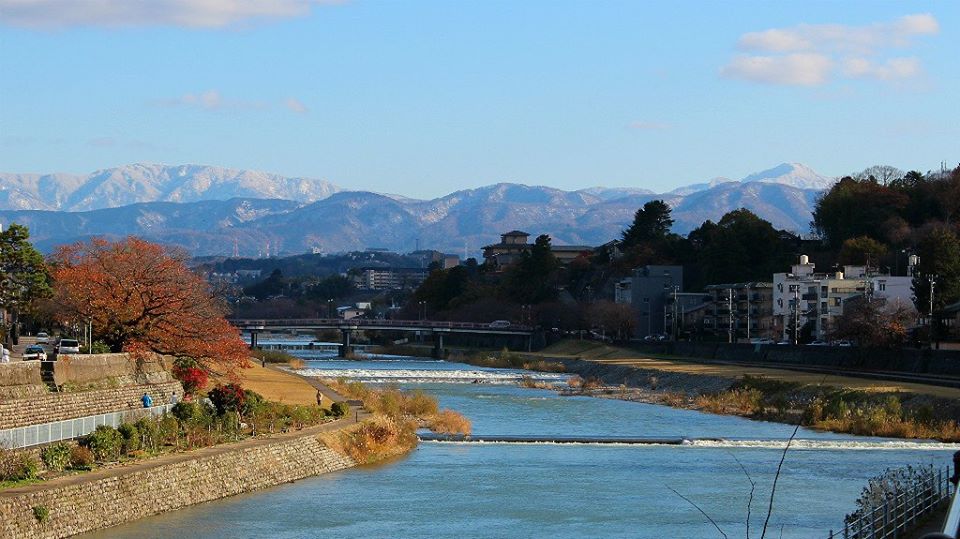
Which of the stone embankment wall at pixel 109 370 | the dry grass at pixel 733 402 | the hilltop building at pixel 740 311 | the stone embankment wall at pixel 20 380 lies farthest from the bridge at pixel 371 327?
the stone embankment wall at pixel 20 380

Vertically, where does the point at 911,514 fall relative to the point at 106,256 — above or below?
below

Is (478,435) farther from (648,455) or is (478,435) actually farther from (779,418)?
(779,418)

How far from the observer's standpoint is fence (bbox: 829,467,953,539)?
74.5ft

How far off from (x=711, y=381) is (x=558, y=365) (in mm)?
34670

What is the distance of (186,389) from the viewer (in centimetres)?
4812

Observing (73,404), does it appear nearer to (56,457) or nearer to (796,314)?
(56,457)

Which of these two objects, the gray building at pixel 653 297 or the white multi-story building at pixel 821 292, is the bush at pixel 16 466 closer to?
the white multi-story building at pixel 821 292

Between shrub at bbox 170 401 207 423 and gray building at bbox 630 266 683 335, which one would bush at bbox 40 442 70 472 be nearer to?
shrub at bbox 170 401 207 423

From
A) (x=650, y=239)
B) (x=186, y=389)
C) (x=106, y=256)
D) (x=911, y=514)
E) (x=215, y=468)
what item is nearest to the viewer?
(x=911, y=514)

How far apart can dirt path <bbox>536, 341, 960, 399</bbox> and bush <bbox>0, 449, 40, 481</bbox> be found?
16455 millimetres


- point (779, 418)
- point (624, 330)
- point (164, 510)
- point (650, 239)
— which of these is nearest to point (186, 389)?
point (164, 510)

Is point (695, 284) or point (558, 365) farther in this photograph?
point (695, 284)

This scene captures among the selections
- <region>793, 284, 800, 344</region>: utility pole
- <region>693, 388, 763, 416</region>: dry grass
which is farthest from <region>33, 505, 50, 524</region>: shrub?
<region>793, 284, 800, 344</region>: utility pole

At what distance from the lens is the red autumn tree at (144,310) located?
50.7 meters
